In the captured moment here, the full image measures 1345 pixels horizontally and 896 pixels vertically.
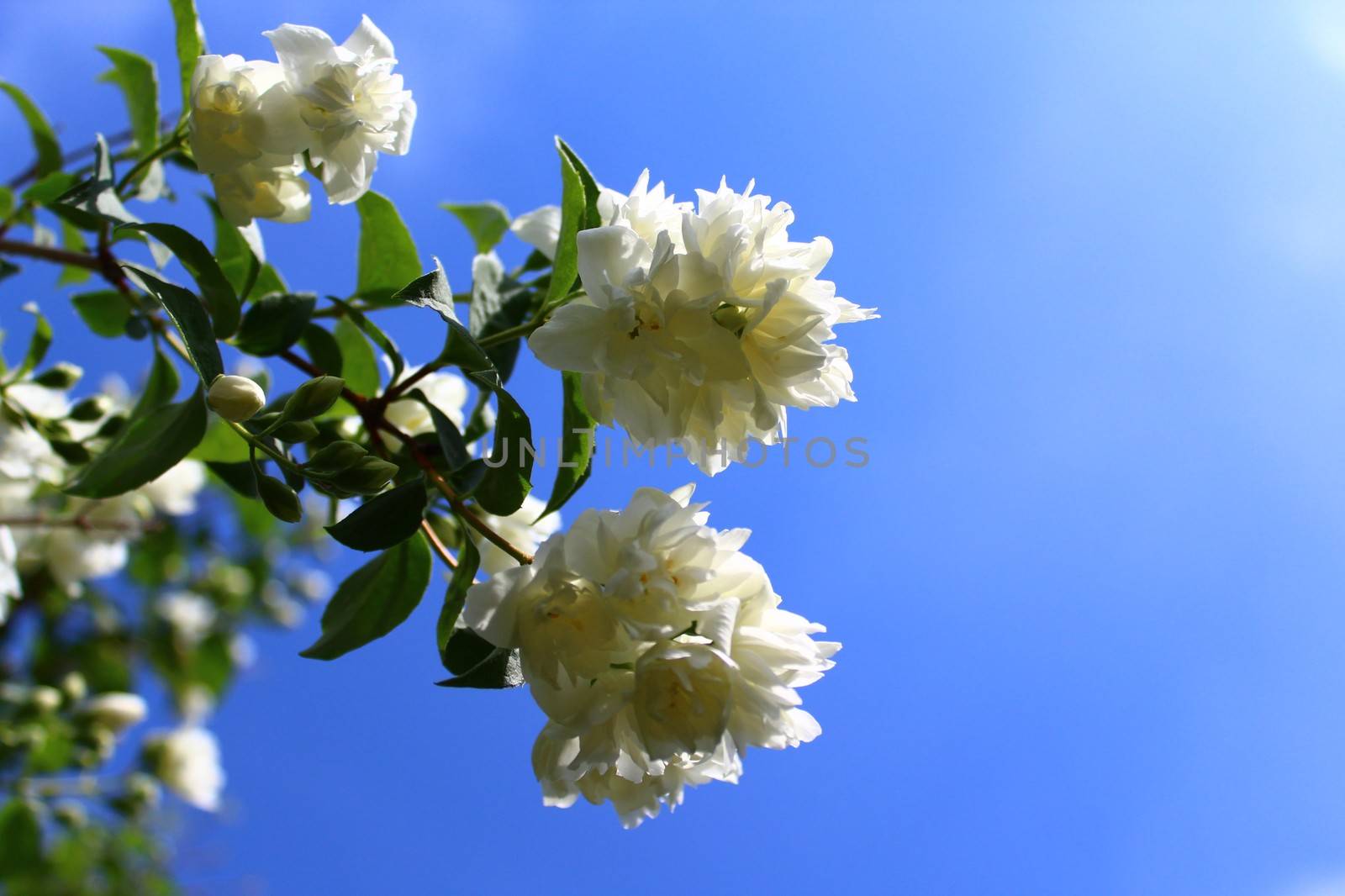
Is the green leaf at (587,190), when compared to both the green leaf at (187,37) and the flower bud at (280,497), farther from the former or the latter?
the green leaf at (187,37)

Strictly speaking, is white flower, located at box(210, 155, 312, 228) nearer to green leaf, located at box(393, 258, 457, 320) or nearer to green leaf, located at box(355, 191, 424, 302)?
green leaf, located at box(355, 191, 424, 302)

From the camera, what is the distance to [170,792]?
2945mm

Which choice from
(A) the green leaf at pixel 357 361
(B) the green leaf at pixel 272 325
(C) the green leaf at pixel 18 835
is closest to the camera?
(B) the green leaf at pixel 272 325

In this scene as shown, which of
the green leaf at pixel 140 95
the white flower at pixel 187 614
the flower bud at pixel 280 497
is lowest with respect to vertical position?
the flower bud at pixel 280 497

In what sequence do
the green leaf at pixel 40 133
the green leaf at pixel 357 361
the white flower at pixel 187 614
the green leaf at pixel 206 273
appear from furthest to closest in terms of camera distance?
the white flower at pixel 187 614 < the green leaf at pixel 40 133 < the green leaf at pixel 357 361 < the green leaf at pixel 206 273

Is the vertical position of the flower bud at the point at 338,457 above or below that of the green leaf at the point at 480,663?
above

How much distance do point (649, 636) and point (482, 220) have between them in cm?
87

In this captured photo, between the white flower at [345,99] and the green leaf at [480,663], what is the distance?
0.52 m

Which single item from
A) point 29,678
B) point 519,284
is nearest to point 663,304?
point 519,284

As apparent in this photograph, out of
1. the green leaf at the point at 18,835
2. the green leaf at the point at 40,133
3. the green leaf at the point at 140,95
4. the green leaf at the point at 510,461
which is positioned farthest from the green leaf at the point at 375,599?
the green leaf at the point at 18,835

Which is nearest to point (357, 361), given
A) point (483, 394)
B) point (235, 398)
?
point (483, 394)

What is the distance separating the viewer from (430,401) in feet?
3.99

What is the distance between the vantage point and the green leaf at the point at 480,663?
0.92m

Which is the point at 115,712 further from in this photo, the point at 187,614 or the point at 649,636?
the point at 649,636
